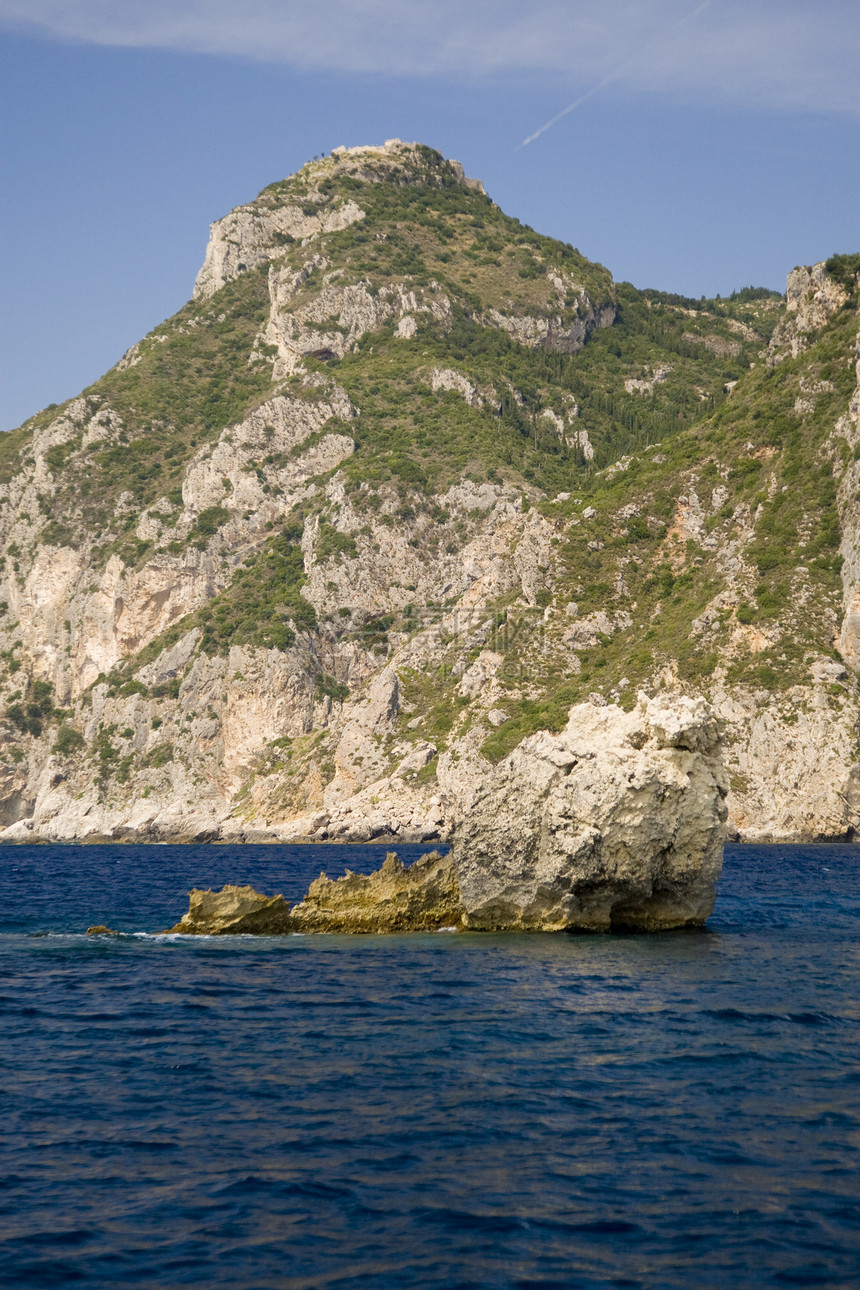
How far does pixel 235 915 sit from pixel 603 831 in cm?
1313

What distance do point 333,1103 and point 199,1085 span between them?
107 inches

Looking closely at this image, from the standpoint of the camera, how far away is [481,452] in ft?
551

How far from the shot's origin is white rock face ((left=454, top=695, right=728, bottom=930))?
115 feet

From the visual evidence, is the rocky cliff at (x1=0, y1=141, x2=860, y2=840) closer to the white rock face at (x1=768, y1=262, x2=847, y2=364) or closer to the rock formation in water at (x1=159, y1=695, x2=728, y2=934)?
the white rock face at (x1=768, y1=262, x2=847, y2=364)

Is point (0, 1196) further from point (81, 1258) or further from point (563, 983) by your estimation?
point (563, 983)

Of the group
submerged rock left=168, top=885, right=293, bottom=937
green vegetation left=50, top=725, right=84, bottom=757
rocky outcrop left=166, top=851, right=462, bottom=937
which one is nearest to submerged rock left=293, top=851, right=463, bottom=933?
rocky outcrop left=166, top=851, right=462, bottom=937

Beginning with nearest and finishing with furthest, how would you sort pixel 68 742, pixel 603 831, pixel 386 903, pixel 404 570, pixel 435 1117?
pixel 435 1117
pixel 603 831
pixel 386 903
pixel 68 742
pixel 404 570

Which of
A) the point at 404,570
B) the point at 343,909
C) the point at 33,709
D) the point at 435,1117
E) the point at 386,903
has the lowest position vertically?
the point at 343,909

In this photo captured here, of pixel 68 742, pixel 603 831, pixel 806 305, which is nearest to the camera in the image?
pixel 603 831

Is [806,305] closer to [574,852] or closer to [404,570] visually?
[404,570]

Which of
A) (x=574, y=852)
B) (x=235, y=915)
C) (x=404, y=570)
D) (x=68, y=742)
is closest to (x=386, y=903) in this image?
(x=235, y=915)

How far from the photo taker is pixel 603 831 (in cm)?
3466

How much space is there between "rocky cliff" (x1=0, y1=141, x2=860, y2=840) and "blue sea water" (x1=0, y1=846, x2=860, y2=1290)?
68046 millimetres

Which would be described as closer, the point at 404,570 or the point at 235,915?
the point at 235,915
